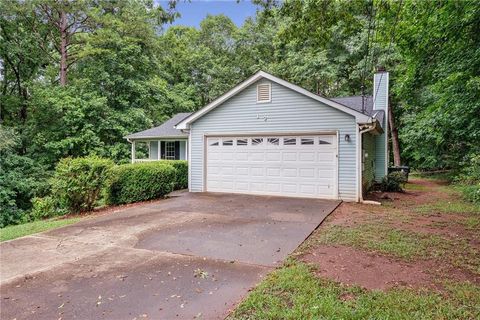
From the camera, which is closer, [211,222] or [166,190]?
[211,222]

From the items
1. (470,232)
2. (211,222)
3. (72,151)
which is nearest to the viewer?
(470,232)

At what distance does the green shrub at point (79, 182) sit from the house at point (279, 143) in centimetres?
382

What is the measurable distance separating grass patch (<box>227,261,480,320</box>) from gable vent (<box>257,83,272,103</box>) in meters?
8.00

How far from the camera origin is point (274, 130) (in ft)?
35.1

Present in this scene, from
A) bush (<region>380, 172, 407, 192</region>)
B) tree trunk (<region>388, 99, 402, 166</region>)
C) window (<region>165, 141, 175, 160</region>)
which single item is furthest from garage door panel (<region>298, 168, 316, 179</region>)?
tree trunk (<region>388, 99, 402, 166</region>)

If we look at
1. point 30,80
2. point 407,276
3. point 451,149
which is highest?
point 30,80

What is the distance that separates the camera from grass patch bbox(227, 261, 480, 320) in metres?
2.93

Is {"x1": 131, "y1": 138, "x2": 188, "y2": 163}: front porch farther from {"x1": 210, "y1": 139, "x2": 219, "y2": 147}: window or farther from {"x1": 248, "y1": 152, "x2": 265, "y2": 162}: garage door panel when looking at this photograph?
{"x1": 248, "y1": 152, "x2": 265, "y2": 162}: garage door panel

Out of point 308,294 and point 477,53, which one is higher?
point 477,53

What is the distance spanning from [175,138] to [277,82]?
7153 millimetres

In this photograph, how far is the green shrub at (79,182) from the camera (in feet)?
27.5

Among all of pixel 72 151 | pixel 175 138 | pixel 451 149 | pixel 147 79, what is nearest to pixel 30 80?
pixel 72 151

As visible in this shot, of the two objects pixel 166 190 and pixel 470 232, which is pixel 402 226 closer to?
pixel 470 232

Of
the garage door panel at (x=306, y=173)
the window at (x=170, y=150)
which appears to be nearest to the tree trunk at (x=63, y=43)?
the window at (x=170, y=150)
